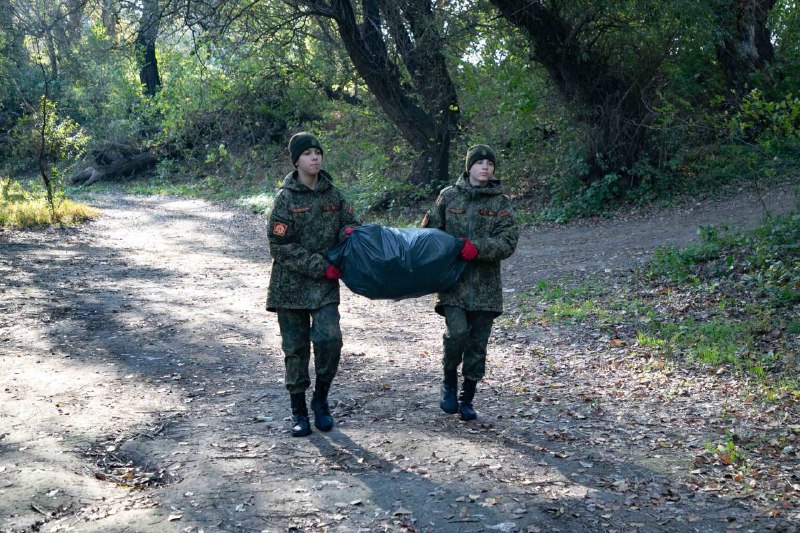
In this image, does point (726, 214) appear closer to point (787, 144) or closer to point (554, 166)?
point (787, 144)

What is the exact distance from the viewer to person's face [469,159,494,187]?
5477 millimetres

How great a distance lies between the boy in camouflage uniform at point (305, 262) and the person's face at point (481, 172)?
0.88 meters

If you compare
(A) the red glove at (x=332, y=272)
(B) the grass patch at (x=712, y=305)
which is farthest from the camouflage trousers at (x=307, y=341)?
(B) the grass patch at (x=712, y=305)

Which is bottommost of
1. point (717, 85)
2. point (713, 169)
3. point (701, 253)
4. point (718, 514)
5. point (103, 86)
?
point (718, 514)

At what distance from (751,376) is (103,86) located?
37031 millimetres

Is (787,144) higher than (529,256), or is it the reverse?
(787,144)

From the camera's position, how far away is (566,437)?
5.59 m

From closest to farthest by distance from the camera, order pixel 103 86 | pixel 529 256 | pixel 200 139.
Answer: pixel 529 256
pixel 200 139
pixel 103 86

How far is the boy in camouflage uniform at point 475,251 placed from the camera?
545cm

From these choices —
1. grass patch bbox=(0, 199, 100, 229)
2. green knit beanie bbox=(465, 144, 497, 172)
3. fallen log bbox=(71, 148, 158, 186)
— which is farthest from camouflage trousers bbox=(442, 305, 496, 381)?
fallen log bbox=(71, 148, 158, 186)

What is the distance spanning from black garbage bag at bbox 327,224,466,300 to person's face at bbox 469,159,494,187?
48 cm

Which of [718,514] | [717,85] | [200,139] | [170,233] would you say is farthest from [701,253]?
[200,139]

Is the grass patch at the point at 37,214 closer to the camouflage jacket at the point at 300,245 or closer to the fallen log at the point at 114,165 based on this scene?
the camouflage jacket at the point at 300,245

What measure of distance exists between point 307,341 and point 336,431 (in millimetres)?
702
